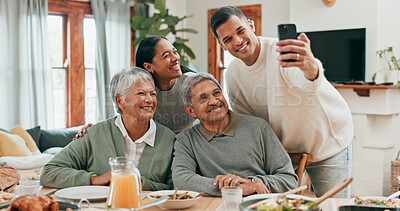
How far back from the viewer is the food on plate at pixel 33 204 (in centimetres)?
171

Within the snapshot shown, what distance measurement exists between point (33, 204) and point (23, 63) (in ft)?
14.3

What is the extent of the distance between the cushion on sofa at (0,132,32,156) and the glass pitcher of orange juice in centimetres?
348

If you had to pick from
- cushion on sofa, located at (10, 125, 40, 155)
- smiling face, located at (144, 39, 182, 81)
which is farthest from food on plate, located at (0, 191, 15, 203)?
cushion on sofa, located at (10, 125, 40, 155)

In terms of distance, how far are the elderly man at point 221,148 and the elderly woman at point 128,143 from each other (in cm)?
9

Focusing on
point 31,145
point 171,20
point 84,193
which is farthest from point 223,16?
point 171,20

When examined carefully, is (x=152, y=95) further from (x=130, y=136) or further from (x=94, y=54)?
(x=94, y=54)

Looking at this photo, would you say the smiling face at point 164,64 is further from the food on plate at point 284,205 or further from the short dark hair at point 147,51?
the food on plate at point 284,205

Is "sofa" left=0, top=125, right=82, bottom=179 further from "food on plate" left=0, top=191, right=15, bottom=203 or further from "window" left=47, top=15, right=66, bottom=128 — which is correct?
"food on plate" left=0, top=191, right=15, bottom=203

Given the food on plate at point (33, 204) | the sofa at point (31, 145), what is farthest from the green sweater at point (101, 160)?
the sofa at point (31, 145)

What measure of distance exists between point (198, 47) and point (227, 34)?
5027 millimetres

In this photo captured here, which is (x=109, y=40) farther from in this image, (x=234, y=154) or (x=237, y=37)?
(x=234, y=154)

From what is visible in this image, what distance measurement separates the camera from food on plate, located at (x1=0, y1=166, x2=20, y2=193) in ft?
7.04

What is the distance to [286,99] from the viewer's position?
242 cm

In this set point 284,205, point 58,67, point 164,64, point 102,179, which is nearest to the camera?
point 284,205
